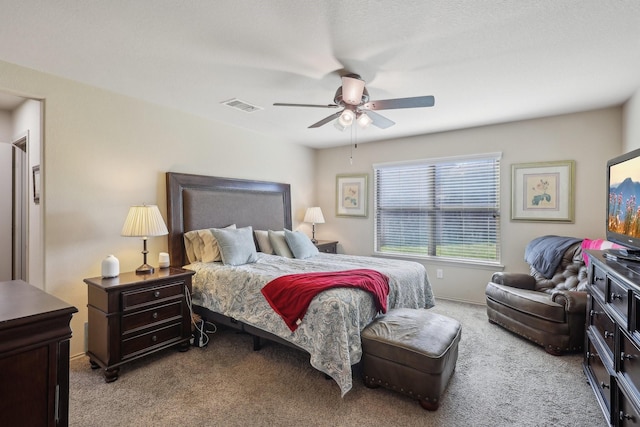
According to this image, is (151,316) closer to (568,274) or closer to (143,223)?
(143,223)

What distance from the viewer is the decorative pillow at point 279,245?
3997mm

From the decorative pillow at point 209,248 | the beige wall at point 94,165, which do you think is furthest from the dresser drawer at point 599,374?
the beige wall at point 94,165

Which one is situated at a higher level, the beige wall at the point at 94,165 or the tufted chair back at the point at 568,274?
the beige wall at the point at 94,165

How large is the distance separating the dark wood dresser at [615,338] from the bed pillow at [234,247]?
2941 mm

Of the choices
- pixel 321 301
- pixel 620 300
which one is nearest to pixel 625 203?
pixel 620 300

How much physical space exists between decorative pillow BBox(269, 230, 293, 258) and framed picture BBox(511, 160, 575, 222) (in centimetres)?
297

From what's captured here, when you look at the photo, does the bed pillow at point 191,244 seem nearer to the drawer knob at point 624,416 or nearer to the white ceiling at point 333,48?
the white ceiling at point 333,48

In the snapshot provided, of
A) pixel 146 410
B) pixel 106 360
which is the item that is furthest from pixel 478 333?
pixel 106 360

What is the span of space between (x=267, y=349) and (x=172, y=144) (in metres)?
2.48

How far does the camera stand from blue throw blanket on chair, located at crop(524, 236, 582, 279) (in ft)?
10.9

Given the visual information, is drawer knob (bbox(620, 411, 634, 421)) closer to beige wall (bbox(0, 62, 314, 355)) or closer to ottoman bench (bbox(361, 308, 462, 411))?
ottoman bench (bbox(361, 308, 462, 411))

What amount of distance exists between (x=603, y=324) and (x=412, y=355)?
1226 millimetres

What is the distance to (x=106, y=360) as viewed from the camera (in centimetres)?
242

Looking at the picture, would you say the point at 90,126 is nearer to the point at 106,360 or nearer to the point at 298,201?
the point at 106,360
